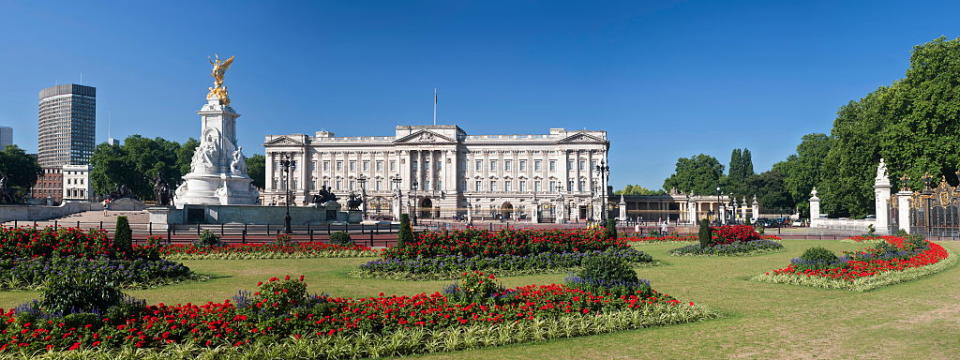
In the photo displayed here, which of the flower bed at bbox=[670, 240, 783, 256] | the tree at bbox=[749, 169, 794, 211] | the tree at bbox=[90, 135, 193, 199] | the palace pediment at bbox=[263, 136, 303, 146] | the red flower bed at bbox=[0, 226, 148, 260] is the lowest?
the flower bed at bbox=[670, 240, 783, 256]

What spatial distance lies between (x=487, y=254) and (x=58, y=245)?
10692 millimetres

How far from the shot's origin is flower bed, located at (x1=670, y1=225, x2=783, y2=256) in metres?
22.9

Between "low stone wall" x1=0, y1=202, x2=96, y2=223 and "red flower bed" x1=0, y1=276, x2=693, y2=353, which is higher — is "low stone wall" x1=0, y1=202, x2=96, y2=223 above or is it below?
above

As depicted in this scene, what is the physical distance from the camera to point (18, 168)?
88.1 metres

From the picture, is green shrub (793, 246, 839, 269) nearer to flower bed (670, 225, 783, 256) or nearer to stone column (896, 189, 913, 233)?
flower bed (670, 225, 783, 256)

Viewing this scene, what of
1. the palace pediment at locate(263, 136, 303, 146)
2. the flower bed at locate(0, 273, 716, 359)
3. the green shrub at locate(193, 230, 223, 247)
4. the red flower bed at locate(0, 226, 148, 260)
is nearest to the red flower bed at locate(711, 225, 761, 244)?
the flower bed at locate(0, 273, 716, 359)

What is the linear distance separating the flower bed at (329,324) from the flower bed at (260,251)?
A: 503 inches

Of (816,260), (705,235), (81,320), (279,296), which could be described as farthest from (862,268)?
(81,320)

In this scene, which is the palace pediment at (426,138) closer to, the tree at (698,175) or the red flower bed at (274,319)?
the tree at (698,175)

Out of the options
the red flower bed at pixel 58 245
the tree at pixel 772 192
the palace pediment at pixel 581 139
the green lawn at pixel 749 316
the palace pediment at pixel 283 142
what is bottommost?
the green lawn at pixel 749 316

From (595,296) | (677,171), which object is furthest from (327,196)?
(677,171)

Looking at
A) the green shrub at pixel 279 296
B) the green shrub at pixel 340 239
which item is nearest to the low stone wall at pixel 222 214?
the green shrub at pixel 340 239

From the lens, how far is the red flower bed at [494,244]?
17375 mm

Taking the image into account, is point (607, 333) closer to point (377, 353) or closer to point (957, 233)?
point (377, 353)
